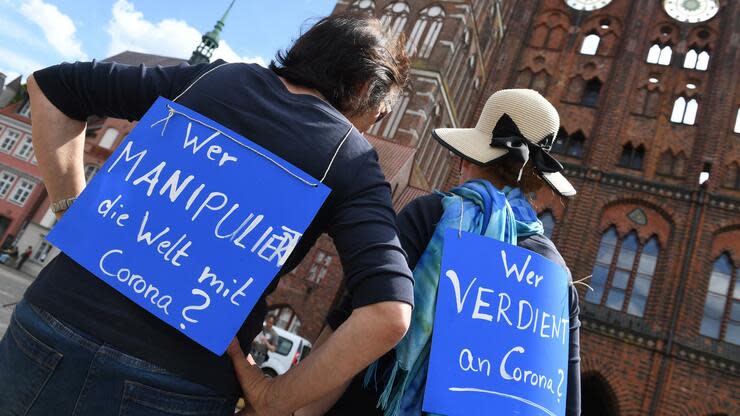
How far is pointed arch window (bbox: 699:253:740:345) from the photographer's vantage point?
496 inches

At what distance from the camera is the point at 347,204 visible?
1.18 meters

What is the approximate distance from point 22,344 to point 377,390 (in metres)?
0.94

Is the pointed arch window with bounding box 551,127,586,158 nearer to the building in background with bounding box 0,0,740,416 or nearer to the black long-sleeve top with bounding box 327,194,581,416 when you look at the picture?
the building in background with bounding box 0,0,740,416

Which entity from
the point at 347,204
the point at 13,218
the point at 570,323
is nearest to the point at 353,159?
the point at 347,204

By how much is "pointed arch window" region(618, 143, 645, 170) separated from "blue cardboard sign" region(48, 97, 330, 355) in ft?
52.4

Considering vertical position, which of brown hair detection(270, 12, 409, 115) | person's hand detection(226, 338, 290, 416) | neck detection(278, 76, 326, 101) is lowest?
person's hand detection(226, 338, 290, 416)

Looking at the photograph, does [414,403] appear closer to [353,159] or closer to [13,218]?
[353,159]

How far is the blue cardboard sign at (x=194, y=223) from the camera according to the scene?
3.59 feet

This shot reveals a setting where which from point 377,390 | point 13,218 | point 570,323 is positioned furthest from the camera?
point 13,218

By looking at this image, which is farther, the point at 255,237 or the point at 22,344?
the point at 255,237

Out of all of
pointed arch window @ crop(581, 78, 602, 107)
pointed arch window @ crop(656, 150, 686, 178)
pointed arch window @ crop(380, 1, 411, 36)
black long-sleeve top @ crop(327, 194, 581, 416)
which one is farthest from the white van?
pointed arch window @ crop(380, 1, 411, 36)

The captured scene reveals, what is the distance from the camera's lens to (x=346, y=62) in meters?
1.36

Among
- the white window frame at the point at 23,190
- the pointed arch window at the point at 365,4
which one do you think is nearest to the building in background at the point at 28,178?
the white window frame at the point at 23,190

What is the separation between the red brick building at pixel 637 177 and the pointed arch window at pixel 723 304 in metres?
0.03
